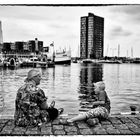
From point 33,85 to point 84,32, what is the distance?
406 inches

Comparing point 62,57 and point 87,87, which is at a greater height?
point 62,57

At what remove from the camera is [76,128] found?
5.03 m

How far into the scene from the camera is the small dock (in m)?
4.70

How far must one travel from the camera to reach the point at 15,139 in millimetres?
4289

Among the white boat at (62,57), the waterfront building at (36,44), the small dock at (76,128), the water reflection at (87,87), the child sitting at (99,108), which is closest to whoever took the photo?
the small dock at (76,128)

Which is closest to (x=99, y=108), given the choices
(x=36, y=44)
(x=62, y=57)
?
(x=36, y=44)

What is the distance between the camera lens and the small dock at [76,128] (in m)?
4.70

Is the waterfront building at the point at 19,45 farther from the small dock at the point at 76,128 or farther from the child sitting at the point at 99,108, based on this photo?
the small dock at the point at 76,128

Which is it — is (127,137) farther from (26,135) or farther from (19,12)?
(19,12)

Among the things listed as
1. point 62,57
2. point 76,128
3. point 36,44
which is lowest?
point 76,128

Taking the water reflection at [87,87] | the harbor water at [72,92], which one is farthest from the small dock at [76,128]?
the water reflection at [87,87]

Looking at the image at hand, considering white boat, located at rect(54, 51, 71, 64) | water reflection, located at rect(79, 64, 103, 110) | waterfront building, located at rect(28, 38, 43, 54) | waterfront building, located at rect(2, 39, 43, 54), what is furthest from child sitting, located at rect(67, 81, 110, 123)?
white boat, located at rect(54, 51, 71, 64)

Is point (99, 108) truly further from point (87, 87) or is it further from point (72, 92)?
point (87, 87)
